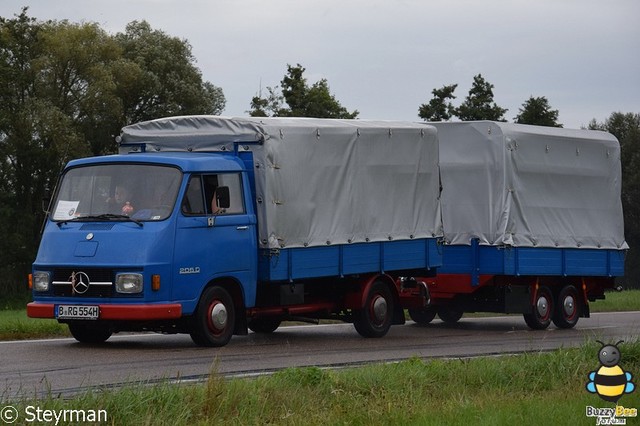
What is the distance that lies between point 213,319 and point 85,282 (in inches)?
70.9

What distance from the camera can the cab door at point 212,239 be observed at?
1672 centimetres

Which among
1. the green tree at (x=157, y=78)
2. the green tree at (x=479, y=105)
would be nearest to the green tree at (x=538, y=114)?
the green tree at (x=479, y=105)

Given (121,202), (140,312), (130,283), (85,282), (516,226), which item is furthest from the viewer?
(516,226)

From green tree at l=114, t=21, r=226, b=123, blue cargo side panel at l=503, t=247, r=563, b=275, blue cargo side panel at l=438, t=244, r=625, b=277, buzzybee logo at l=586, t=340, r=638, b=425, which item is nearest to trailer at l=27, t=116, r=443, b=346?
blue cargo side panel at l=438, t=244, r=625, b=277

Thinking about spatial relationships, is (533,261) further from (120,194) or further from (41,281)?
(41,281)

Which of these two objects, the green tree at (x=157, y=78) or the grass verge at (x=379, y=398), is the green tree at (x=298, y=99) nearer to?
the green tree at (x=157, y=78)

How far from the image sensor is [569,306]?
79.3 feet

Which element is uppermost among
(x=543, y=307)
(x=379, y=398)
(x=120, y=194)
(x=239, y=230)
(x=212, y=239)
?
(x=120, y=194)

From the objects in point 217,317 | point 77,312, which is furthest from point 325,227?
point 77,312

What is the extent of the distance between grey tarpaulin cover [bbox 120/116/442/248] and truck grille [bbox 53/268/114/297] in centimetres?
262

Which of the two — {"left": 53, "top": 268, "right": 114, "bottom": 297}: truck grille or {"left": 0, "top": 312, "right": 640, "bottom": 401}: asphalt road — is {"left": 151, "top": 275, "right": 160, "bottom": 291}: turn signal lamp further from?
{"left": 0, "top": 312, "right": 640, "bottom": 401}: asphalt road

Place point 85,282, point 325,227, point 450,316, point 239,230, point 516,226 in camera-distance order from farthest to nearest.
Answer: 1. point 450,316
2. point 516,226
3. point 325,227
4. point 239,230
5. point 85,282

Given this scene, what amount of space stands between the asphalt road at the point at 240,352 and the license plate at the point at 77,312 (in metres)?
0.46

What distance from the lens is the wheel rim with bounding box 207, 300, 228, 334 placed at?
17.2 meters
